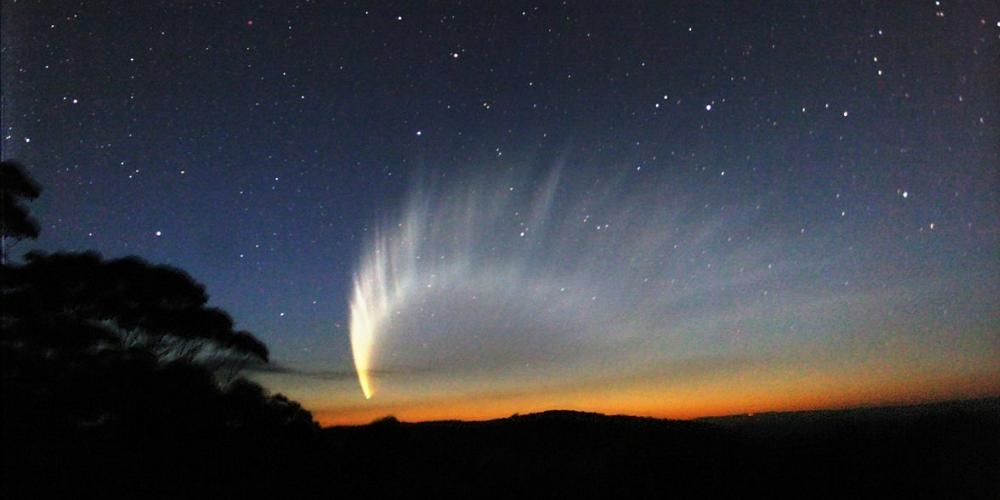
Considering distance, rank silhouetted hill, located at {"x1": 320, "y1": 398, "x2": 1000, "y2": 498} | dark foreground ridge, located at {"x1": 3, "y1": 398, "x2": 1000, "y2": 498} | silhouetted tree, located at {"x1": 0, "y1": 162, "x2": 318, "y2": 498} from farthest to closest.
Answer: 1. silhouetted hill, located at {"x1": 320, "y1": 398, "x2": 1000, "y2": 498}
2. dark foreground ridge, located at {"x1": 3, "y1": 398, "x2": 1000, "y2": 498}
3. silhouetted tree, located at {"x1": 0, "y1": 162, "x2": 318, "y2": 498}

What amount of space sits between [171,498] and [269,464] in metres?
2.08

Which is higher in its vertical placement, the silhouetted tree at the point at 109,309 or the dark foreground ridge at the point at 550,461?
the silhouetted tree at the point at 109,309

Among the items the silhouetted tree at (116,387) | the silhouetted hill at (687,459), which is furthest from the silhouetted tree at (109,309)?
the silhouetted hill at (687,459)

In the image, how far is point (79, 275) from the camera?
29.1ft

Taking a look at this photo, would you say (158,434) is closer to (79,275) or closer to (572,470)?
(79,275)

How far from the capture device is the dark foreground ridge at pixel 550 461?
25.9 ft

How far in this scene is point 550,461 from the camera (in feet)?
44.7

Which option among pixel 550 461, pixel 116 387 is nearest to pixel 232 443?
pixel 116 387

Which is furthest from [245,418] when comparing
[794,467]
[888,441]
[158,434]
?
[888,441]

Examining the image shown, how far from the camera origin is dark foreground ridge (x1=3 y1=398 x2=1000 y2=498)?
7.91 meters

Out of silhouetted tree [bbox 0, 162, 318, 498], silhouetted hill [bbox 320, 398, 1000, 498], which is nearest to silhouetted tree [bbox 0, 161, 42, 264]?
silhouetted tree [bbox 0, 162, 318, 498]

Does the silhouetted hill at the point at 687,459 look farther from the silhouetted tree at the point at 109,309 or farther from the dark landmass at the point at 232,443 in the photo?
the silhouetted tree at the point at 109,309

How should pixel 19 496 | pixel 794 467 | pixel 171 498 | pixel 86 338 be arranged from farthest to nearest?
pixel 794 467 < pixel 86 338 < pixel 171 498 < pixel 19 496

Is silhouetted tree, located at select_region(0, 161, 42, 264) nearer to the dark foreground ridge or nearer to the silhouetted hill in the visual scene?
the dark foreground ridge
